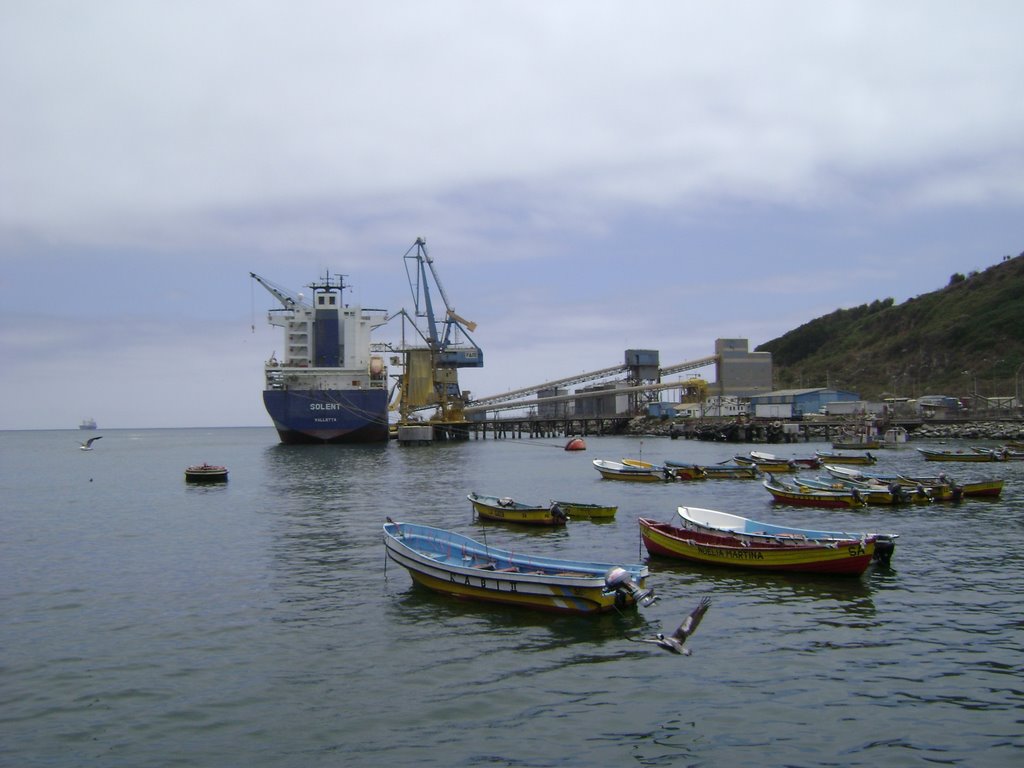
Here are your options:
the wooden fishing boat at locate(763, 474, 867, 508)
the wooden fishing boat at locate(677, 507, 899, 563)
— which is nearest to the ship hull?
the wooden fishing boat at locate(763, 474, 867, 508)

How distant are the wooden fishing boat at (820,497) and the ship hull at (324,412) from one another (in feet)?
223

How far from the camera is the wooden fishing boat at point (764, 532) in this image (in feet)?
80.2

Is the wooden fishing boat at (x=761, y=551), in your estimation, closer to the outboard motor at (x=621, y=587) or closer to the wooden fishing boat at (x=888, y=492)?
the outboard motor at (x=621, y=587)

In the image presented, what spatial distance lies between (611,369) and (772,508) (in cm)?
13108

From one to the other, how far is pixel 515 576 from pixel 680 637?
4465 mm

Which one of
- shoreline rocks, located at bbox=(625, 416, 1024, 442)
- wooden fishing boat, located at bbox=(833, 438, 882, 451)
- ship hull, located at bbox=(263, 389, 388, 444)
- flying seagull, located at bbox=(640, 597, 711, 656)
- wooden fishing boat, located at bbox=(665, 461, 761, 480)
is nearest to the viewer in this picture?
flying seagull, located at bbox=(640, 597, 711, 656)

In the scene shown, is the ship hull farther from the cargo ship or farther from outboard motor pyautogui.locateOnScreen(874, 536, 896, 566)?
outboard motor pyautogui.locateOnScreen(874, 536, 896, 566)

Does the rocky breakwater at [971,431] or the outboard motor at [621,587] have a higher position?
the rocky breakwater at [971,431]

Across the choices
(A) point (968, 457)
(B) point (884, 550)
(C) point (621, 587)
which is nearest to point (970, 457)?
(A) point (968, 457)

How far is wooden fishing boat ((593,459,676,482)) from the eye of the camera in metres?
54.0

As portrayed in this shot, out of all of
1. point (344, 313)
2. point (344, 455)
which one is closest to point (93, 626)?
point (344, 455)

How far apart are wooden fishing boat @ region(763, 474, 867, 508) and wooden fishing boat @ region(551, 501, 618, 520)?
9463mm

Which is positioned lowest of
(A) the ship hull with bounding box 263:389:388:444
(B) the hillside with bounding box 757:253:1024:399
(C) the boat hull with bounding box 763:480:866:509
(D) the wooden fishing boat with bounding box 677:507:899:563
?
(C) the boat hull with bounding box 763:480:866:509

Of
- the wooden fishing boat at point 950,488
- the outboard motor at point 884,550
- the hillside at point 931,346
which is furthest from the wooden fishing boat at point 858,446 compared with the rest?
the outboard motor at point 884,550
